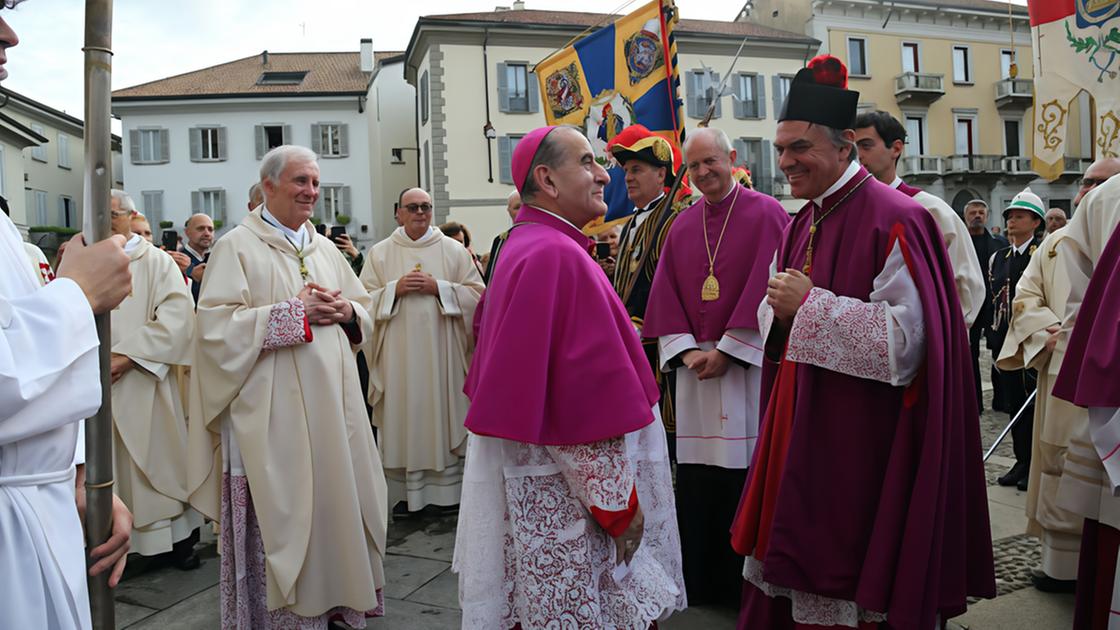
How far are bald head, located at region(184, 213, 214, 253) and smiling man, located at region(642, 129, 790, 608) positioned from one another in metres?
4.96

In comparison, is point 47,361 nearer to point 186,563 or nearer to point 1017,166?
point 186,563

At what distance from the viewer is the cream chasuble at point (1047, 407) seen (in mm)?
3922

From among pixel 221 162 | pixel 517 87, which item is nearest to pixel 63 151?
pixel 221 162

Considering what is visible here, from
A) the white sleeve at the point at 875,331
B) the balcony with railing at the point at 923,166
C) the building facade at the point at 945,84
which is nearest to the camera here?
the white sleeve at the point at 875,331

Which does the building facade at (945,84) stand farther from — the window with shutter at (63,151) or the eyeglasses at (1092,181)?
the window with shutter at (63,151)

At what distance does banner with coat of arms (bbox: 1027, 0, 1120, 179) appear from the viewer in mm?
3867

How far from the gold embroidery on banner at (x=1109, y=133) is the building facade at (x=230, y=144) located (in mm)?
31132

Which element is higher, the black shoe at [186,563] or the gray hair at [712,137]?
the gray hair at [712,137]

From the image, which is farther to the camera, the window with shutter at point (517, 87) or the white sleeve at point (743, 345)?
the window with shutter at point (517, 87)

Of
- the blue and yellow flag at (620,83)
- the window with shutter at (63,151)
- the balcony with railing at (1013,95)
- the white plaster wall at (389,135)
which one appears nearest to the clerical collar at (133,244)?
the blue and yellow flag at (620,83)

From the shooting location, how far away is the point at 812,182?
2.98 m

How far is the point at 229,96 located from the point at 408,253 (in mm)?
30648

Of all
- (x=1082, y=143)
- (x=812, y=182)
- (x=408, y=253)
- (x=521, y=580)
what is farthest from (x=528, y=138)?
(x=1082, y=143)

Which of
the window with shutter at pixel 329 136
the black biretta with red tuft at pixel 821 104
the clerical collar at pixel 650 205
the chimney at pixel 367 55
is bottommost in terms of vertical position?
the clerical collar at pixel 650 205
